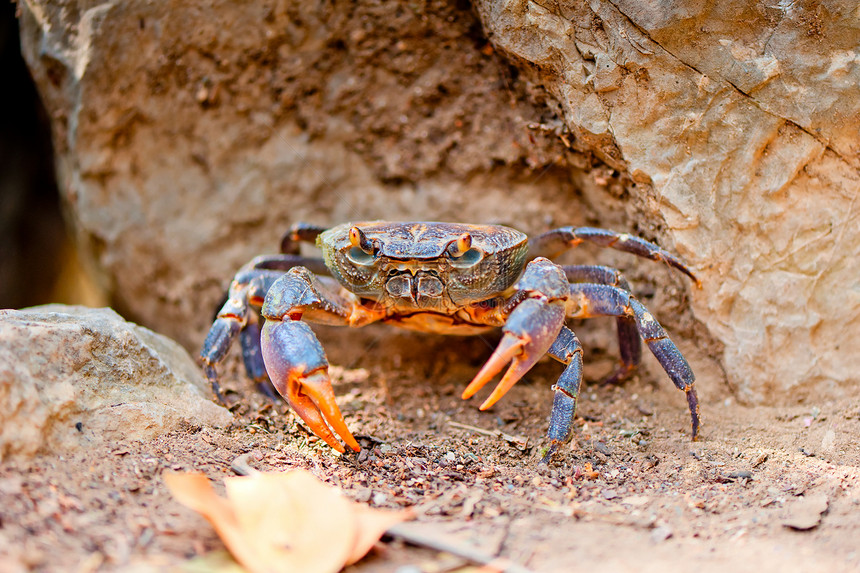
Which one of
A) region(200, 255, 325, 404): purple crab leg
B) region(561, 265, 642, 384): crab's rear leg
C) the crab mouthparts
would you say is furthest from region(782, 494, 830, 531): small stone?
region(200, 255, 325, 404): purple crab leg

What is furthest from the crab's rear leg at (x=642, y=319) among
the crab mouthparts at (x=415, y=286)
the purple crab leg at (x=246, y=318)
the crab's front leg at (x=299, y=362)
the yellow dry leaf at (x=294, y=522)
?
the yellow dry leaf at (x=294, y=522)

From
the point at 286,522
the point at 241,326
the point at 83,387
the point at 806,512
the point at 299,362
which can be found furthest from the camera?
the point at 241,326

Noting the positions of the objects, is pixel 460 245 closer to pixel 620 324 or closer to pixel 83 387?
pixel 620 324

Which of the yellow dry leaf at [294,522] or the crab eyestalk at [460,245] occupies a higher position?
the crab eyestalk at [460,245]

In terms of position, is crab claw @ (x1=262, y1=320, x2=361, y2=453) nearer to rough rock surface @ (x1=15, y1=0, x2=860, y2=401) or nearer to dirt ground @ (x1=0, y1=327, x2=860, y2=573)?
dirt ground @ (x1=0, y1=327, x2=860, y2=573)

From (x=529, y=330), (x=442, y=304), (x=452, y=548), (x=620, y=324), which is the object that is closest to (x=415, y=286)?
(x=442, y=304)

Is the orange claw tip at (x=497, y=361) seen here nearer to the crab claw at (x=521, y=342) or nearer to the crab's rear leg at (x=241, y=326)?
the crab claw at (x=521, y=342)

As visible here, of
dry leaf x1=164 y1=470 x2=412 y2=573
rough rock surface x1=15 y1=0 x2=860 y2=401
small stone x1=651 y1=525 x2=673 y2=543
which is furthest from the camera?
rough rock surface x1=15 y1=0 x2=860 y2=401
